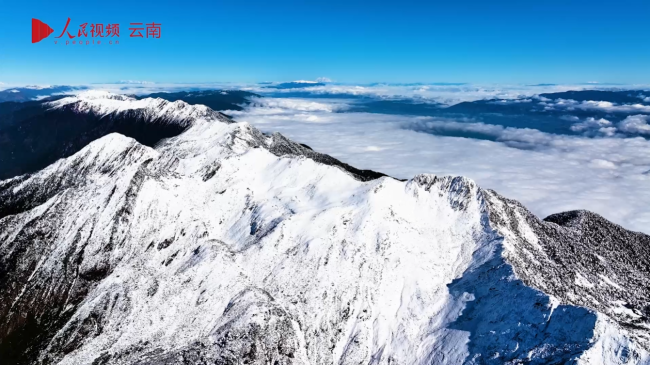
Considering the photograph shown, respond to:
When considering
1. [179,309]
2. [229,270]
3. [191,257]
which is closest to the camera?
[179,309]

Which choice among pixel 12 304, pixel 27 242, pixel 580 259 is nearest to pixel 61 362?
pixel 12 304

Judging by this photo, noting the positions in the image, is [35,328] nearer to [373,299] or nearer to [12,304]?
[12,304]

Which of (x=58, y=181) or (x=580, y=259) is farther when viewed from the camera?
(x=58, y=181)

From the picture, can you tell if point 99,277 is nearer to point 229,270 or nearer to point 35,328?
point 35,328

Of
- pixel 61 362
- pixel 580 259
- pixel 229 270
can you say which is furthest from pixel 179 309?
pixel 580 259

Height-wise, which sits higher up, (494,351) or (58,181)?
(58,181)

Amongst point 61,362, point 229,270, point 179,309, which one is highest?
point 229,270

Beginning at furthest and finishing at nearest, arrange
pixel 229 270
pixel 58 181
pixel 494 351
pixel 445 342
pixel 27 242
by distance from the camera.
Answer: pixel 58 181 < pixel 27 242 < pixel 229 270 < pixel 445 342 < pixel 494 351
